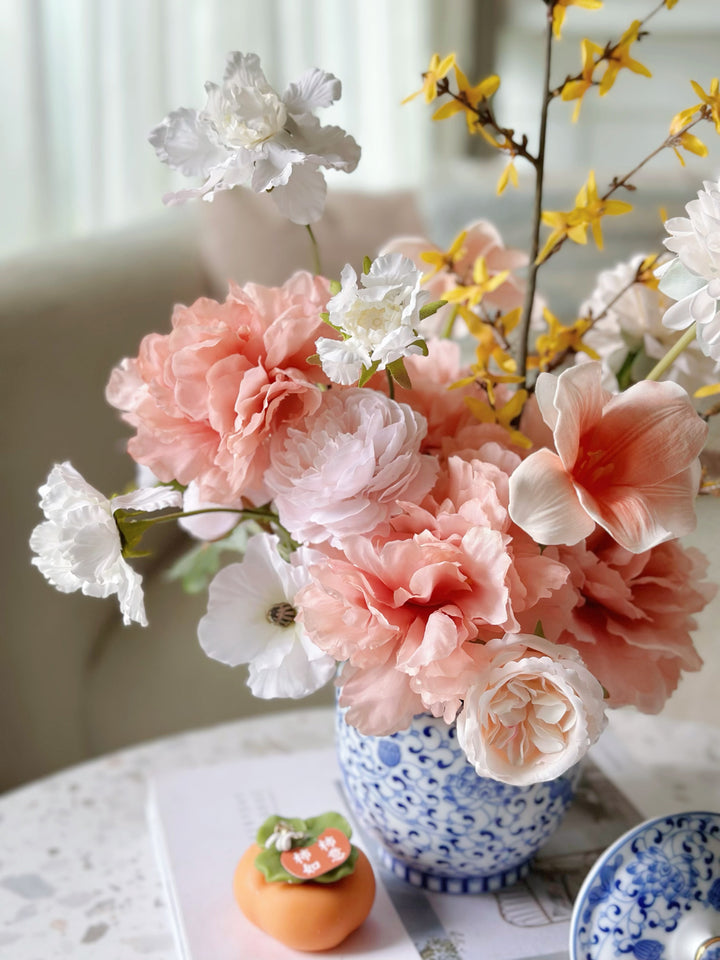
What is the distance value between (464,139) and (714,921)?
95.4 inches

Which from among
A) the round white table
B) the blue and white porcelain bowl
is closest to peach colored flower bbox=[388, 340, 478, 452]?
the blue and white porcelain bowl

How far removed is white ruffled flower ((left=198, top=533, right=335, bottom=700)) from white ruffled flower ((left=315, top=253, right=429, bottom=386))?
0.14 m

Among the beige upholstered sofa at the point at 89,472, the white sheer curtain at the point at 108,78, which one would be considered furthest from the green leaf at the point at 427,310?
the white sheer curtain at the point at 108,78

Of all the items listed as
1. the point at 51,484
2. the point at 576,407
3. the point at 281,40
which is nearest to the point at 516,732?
the point at 576,407

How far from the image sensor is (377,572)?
537 millimetres

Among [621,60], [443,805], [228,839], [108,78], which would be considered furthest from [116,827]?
[108,78]

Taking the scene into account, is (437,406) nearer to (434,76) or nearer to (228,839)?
(434,76)

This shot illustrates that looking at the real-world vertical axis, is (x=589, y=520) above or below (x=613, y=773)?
above

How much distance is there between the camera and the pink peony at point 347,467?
0.52 metres

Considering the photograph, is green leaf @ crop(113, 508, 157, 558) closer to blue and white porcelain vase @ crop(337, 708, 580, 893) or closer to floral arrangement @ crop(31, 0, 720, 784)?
floral arrangement @ crop(31, 0, 720, 784)

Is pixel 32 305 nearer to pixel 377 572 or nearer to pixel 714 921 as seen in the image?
pixel 377 572

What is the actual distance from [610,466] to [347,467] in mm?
139

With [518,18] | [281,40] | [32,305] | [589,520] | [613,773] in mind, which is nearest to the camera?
[589,520]

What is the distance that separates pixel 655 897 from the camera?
0.59m
